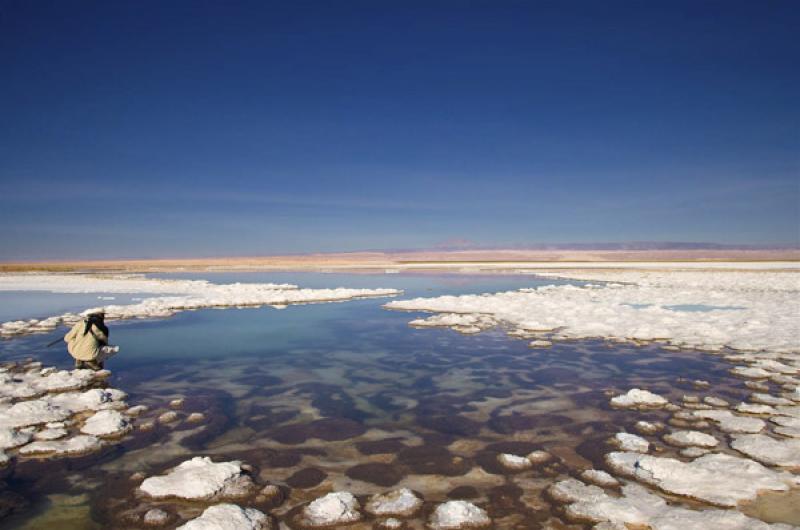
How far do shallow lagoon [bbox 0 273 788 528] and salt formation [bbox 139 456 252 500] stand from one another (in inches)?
8.1

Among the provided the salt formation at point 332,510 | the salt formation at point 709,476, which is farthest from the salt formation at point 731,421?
the salt formation at point 332,510

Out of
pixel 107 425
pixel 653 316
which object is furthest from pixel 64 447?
pixel 653 316

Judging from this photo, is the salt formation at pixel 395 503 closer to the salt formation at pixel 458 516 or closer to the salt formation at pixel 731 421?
the salt formation at pixel 458 516

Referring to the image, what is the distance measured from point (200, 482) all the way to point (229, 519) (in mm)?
686

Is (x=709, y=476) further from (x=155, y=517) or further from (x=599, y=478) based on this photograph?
(x=155, y=517)

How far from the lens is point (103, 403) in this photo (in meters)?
6.39

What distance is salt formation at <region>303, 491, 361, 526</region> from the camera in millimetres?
3643

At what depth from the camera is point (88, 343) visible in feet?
26.6

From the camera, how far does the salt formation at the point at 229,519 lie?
11.4ft

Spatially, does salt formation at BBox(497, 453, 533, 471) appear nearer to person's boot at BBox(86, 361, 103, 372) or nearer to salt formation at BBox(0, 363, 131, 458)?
salt formation at BBox(0, 363, 131, 458)

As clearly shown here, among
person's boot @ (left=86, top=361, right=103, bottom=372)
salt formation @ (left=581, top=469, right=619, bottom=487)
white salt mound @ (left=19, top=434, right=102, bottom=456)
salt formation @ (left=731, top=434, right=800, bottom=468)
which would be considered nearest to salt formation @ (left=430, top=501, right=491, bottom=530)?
salt formation @ (left=581, top=469, right=619, bottom=487)

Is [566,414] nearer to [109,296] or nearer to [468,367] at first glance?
[468,367]

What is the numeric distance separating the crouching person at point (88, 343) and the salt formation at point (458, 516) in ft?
21.8

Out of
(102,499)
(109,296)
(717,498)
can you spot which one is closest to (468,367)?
(717,498)
